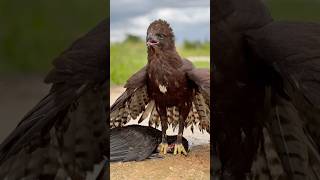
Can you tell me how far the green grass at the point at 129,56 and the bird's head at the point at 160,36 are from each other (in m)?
0.03

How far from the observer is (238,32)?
5.08 ft

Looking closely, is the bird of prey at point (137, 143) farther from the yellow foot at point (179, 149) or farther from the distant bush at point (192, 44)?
the distant bush at point (192, 44)

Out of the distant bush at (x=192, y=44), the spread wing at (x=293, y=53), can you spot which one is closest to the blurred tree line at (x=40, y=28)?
the distant bush at (x=192, y=44)

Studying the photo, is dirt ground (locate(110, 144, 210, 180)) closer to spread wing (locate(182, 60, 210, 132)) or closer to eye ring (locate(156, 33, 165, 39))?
spread wing (locate(182, 60, 210, 132))

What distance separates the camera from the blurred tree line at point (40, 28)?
151 centimetres

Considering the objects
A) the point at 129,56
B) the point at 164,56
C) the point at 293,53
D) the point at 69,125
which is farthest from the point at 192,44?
the point at 69,125

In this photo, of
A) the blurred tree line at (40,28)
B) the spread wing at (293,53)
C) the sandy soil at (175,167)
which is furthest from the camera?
the sandy soil at (175,167)

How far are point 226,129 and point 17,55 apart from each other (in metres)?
0.70

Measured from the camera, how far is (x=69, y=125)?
61.1 inches

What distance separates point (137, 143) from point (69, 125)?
0.24 meters

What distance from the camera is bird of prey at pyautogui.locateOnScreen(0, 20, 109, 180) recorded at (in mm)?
1460

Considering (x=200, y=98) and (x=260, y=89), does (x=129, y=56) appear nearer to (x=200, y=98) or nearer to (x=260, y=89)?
(x=200, y=98)

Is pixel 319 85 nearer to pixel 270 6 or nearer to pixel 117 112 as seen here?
pixel 270 6

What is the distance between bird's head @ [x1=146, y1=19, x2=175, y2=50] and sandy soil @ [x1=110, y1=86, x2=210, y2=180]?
0.26 meters
